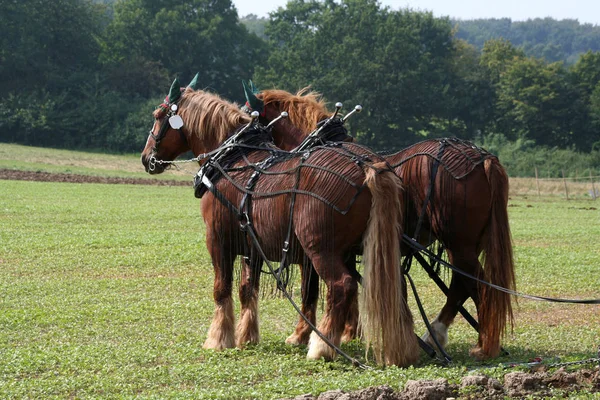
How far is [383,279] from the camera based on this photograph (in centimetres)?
712

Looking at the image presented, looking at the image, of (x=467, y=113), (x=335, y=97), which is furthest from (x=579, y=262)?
(x=467, y=113)

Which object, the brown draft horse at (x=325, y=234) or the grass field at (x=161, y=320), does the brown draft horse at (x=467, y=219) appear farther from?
the brown draft horse at (x=325, y=234)

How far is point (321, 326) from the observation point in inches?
298

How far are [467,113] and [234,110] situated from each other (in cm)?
6489

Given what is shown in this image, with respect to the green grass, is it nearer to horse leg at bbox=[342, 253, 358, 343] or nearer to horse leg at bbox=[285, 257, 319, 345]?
horse leg at bbox=[342, 253, 358, 343]

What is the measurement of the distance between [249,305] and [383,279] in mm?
2154

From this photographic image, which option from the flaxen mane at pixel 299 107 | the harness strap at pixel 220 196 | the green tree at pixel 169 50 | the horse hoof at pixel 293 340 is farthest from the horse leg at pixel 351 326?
the green tree at pixel 169 50

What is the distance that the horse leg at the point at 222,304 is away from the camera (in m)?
8.42

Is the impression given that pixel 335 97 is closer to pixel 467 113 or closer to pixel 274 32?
pixel 467 113

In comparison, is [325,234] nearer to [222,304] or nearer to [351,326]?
[222,304]

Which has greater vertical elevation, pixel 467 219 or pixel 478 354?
pixel 467 219

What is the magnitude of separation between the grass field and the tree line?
42.5m

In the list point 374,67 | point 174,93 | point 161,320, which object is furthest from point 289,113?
point 374,67

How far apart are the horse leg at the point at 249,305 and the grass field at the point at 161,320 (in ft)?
0.64
